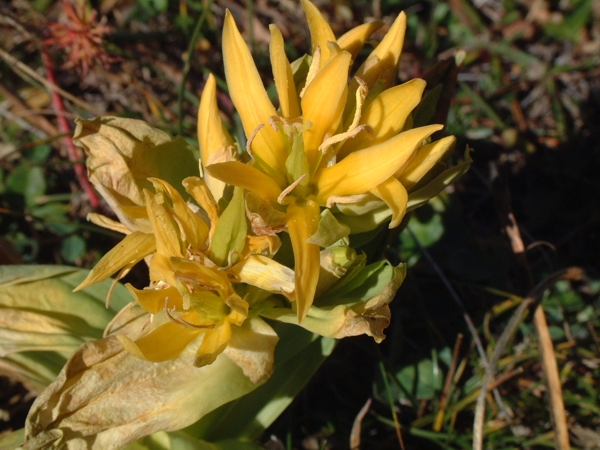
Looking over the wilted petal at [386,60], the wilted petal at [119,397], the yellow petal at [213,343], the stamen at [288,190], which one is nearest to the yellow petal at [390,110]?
the wilted petal at [386,60]

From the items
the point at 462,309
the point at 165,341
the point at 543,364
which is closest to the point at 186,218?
the point at 165,341

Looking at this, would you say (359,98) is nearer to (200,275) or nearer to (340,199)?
(340,199)

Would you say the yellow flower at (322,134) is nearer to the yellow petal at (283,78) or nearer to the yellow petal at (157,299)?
the yellow petal at (283,78)

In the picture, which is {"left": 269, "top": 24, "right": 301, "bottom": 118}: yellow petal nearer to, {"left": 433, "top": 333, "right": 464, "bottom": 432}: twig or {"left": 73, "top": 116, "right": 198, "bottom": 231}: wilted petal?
{"left": 73, "top": 116, "right": 198, "bottom": 231}: wilted petal

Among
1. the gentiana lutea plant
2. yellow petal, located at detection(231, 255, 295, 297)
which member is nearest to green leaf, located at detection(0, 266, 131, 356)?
the gentiana lutea plant

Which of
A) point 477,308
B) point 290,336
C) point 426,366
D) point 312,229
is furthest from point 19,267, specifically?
point 477,308

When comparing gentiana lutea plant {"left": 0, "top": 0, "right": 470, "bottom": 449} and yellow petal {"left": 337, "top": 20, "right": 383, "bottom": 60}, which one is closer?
gentiana lutea plant {"left": 0, "top": 0, "right": 470, "bottom": 449}
